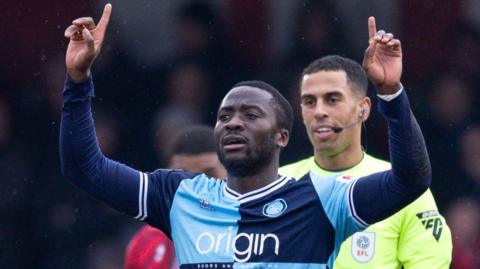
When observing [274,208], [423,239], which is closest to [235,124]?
[274,208]

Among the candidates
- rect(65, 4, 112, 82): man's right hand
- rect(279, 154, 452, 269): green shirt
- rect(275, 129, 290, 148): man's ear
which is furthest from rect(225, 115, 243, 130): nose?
rect(279, 154, 452, 269): green shirt

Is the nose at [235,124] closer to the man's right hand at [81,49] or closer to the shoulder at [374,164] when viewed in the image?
the man's right hand at [81,49]

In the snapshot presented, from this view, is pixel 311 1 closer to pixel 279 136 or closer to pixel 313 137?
pixel 313 137

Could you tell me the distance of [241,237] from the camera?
4.36m

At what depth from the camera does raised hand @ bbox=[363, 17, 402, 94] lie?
4082mm

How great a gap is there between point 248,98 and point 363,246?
1.00 metres

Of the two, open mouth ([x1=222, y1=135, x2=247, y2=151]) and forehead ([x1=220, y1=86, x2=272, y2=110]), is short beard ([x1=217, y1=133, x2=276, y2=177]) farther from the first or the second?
forehead ([x1=220, y1=86, x2=272, y2=110])

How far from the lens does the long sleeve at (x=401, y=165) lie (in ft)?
13.4

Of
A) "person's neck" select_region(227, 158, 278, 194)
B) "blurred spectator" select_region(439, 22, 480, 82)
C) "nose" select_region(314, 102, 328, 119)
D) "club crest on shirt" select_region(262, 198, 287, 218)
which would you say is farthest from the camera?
"blurred spectator" select_region(439, 22, 480, 82)

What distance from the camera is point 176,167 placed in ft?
19.4

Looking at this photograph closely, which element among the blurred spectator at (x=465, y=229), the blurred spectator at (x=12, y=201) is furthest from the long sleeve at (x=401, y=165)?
the blurred spectator at (x=12, y=201)

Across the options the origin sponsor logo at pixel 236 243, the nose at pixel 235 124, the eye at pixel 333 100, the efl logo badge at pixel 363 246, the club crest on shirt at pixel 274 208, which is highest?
the nose at pixel 235 124

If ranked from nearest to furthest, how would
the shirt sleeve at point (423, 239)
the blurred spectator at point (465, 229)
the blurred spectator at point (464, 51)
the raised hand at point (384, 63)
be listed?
the raised hand at point (384, 63) < the shirt sleeve at point (423, 239) < the blurred spectator at point (465, 229) < the blurred spectator at point (464, 51)

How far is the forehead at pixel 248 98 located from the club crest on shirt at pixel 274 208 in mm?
349
